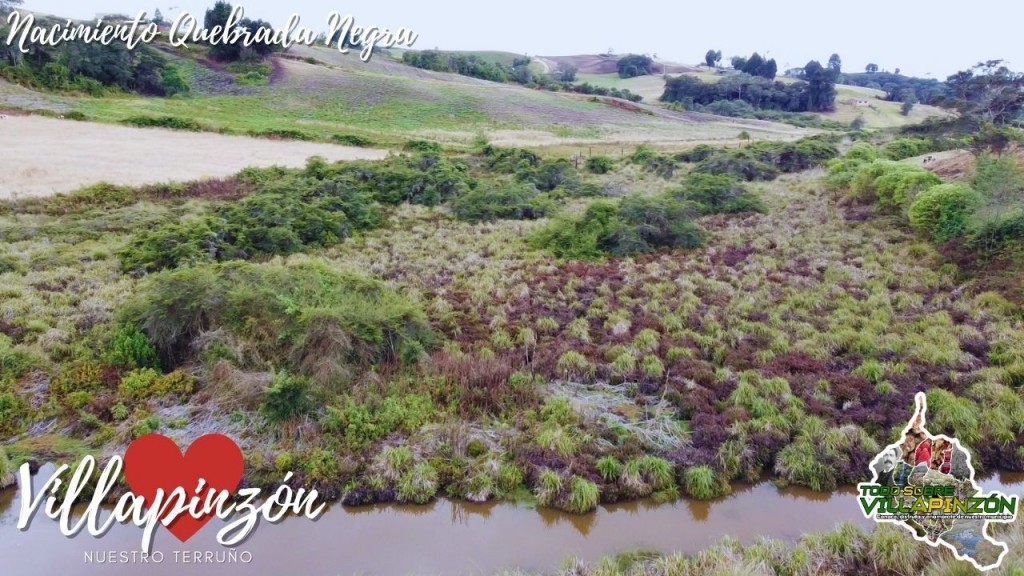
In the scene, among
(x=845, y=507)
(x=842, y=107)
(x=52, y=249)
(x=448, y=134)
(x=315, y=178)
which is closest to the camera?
(x=845, y=507)

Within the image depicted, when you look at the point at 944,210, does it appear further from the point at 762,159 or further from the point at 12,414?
the point at 12,414

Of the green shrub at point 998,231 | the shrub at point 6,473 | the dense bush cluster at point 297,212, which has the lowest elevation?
the shrub at point 6,473

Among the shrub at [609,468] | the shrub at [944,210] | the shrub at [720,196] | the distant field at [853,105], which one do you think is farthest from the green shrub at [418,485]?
the distant field at [853,105]

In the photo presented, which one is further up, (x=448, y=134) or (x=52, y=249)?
(x=448, y=134)

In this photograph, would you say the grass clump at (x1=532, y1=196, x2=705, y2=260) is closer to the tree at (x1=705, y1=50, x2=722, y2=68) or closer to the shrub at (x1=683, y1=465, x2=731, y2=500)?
the shrub at (x1=683, y1=465, x2=731, y2=500)

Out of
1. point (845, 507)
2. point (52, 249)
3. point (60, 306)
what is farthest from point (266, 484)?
point (52, 249)

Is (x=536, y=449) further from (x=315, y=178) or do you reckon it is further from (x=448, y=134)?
(x=448, y=134)

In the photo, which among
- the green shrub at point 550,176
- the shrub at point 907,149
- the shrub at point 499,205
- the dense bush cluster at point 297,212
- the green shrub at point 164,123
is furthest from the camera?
the green shrub at point 164,123

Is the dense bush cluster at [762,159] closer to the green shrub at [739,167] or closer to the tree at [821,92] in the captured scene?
the green shrub at [739,167]
